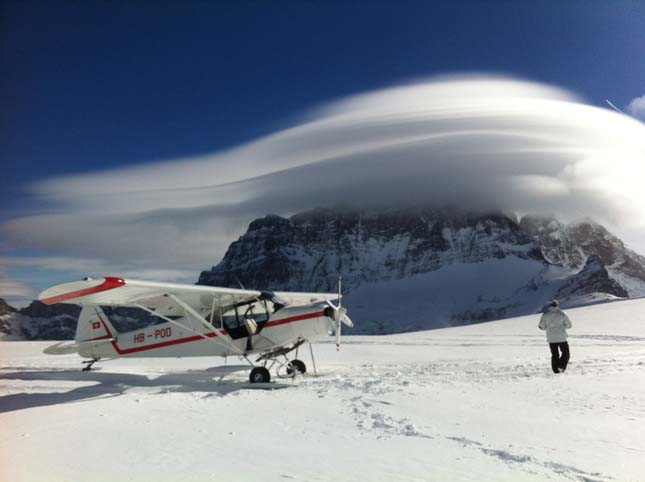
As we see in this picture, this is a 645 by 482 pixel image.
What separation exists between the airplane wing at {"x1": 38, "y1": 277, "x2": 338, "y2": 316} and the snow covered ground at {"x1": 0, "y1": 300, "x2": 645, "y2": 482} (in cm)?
213

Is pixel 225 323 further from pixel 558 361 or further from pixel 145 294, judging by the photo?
pixel 558 361

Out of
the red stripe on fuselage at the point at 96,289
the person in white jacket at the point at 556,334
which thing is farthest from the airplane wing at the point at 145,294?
the person in white jacket at the point at 556,334

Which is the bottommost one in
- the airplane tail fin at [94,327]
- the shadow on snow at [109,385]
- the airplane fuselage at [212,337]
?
the shadow on snow at [109,385]

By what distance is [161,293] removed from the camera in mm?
12172

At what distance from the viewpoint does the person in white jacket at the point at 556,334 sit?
39.2 ft

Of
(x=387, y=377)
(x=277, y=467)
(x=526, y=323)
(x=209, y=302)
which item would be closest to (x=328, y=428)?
(x=277, y=467)

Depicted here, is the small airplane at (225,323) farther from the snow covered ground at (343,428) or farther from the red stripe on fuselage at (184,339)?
the snow covered ground at (343,428)

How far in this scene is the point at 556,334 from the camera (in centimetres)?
1227

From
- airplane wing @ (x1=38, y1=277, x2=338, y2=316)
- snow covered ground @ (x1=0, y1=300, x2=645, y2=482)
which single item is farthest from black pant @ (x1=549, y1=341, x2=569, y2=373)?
airplane wing @ (x1=38, y1=277, x2=338, y2=316)

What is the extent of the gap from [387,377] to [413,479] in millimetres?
7133

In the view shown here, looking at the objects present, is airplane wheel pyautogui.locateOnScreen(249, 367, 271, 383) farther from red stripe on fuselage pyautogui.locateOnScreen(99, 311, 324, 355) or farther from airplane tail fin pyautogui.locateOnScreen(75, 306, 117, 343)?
airplane tail fin pyautogui.locateOnScreen(75, 306, 117, 343)

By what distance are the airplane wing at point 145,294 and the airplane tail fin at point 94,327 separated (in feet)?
7.71

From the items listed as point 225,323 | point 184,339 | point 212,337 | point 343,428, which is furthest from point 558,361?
point 184,339

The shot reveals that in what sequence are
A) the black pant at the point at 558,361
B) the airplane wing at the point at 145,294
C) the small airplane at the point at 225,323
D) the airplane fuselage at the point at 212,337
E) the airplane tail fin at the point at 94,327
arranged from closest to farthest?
the airplane wing at the point at 145,294
the black pant at the point at 558,361
the small airplane at the point at 225,323
the airplane fuselage at the point at 212,337
the airplane tail fin at the point at 94,327
